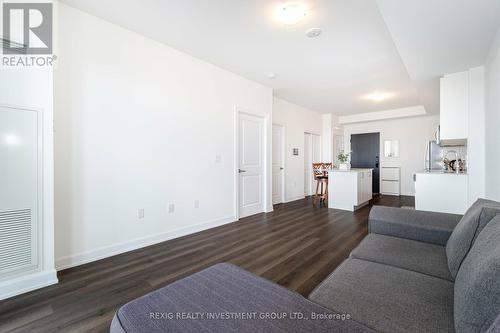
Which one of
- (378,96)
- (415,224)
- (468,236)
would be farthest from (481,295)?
(378,96)

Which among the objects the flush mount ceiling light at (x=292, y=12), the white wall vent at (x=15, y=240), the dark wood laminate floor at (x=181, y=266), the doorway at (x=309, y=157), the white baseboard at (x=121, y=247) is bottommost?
the dark wood laminate floor at (x=181, y=266)

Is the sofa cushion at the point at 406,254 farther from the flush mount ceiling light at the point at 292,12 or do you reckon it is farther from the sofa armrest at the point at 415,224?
the flush mount ceiling light at the point at 292,12

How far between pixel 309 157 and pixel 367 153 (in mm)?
2237

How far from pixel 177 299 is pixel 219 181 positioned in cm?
292

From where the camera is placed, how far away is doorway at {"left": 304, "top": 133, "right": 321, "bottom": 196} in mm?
6785

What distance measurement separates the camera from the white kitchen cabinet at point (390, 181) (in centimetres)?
702

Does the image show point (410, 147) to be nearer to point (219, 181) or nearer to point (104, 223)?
point (219, 181)

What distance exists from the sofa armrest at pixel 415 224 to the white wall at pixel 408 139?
237 inches

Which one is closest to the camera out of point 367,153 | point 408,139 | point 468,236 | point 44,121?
point 468,236

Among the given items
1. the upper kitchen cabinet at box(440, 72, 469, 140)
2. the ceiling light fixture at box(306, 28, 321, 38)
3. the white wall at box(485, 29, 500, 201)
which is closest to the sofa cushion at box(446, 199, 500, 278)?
the white wall at box(485, 29, 500, 201)

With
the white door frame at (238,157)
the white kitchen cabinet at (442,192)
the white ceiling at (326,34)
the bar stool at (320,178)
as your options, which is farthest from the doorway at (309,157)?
the white kitchen cabinet at (442,192)

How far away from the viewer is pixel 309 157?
274 inches

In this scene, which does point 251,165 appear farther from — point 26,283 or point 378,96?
point 378,96

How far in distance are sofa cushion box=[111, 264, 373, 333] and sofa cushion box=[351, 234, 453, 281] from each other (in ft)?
2.76
